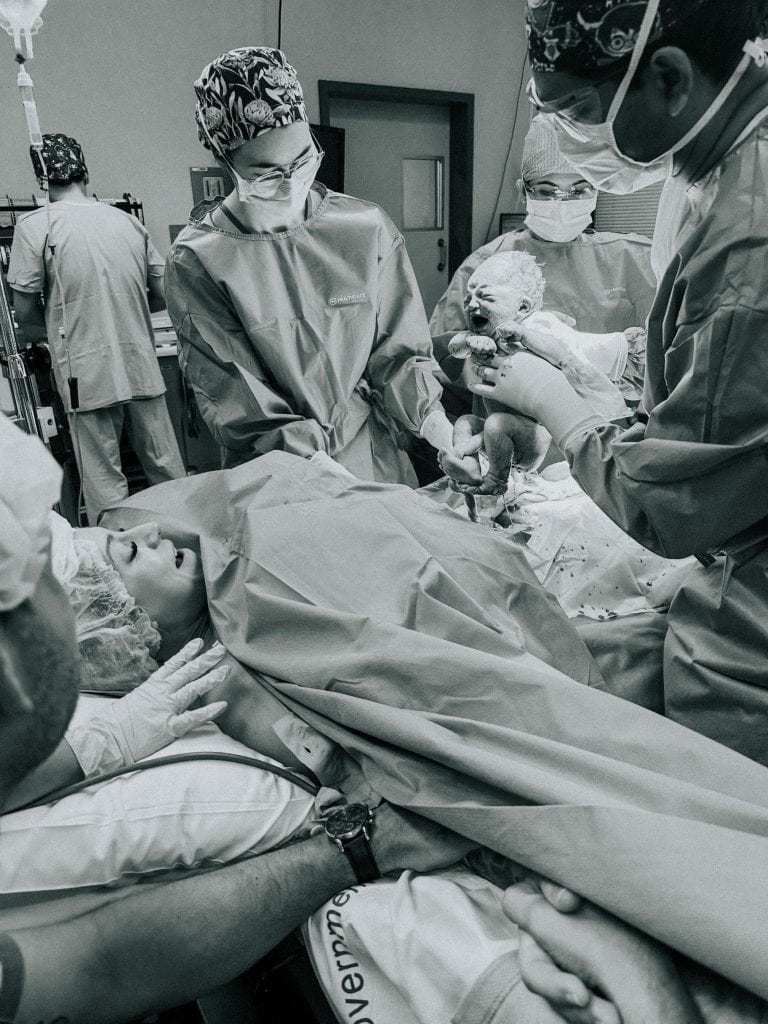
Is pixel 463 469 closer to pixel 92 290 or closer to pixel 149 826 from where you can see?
pixel 149 826

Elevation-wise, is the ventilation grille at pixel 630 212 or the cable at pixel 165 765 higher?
the ventilation grille at pixel 630 212

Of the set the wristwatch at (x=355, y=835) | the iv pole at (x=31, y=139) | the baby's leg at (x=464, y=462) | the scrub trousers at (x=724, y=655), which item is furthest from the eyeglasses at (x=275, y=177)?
the wristwatch at (x=355, y=835)

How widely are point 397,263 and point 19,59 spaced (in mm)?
1126

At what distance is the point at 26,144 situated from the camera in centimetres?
416

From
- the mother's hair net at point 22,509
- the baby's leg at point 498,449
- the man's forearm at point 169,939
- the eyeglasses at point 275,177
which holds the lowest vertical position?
the man's forearm at point 169,939

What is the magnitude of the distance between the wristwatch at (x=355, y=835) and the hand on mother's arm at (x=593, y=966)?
247 mm

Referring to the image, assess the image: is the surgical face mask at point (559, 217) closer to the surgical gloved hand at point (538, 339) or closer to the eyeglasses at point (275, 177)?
the eyeglasses at point (275, 177)

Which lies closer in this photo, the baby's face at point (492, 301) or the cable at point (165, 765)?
the cable at point (165, 765)

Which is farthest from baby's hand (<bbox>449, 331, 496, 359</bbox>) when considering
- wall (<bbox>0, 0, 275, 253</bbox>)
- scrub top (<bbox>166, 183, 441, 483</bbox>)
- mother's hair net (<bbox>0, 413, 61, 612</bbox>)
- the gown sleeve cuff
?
wall (<bbox>0, 0, 275, 253</bbox>)

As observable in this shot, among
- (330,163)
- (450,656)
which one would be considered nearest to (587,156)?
(450,656)

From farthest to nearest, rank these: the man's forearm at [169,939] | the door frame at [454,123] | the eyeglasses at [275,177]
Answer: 1. the door frame at [454,123]
2. the eyeglasses at [275,177]
3. the man's forearm at [169,939]

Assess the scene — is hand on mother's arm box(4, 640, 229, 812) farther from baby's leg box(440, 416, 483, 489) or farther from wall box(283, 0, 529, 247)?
wall box(283, 0, 529, 247)

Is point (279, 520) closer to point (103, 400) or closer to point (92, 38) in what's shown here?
point (103, 400)

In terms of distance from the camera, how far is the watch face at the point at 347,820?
1.14 m
